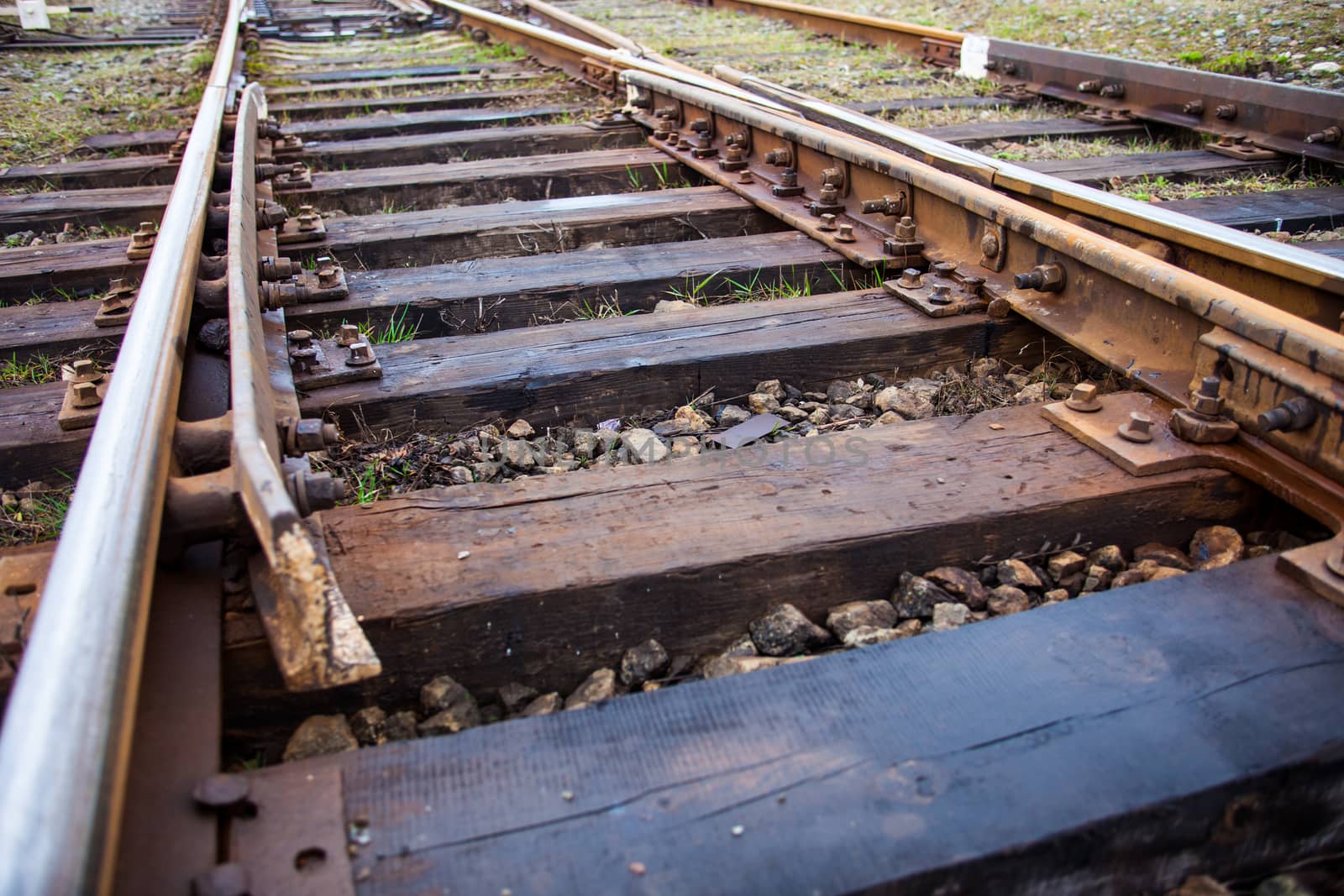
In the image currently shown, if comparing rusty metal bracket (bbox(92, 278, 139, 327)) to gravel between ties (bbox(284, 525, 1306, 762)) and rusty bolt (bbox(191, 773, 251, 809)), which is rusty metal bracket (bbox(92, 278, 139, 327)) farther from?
rusty bolt (bbox(191, 773, 251, 809))

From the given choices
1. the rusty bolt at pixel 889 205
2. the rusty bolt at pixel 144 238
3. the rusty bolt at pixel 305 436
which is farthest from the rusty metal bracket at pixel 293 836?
the rusty bolt at pixel 144 238

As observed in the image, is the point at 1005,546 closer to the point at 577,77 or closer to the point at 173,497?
the point at 173,497

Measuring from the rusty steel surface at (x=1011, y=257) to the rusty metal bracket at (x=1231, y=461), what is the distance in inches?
1.4

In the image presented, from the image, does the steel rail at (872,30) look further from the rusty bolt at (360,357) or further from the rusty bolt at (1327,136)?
the rusty bolt at (360,357)

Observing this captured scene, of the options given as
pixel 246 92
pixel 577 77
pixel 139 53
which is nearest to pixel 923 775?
pixel 246 92

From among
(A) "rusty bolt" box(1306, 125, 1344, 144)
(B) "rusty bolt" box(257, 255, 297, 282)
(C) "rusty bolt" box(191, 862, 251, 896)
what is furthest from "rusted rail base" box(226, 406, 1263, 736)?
(A) "rusty bolt" box(1306, 125, 1344, 144)

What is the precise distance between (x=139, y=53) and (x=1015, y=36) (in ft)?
22.3

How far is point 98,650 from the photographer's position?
99 cm

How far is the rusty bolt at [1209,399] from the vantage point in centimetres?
178

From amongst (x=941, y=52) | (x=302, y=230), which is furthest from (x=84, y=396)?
(x=941, y=52)

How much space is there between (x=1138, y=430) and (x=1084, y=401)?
0.47 feet

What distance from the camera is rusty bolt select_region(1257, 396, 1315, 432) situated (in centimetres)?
162

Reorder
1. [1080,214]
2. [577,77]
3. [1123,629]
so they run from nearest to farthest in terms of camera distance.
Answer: [1123,629] < [1080,214] < [577,77]

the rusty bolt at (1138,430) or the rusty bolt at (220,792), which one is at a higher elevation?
the rusty bolt at (220,792)
